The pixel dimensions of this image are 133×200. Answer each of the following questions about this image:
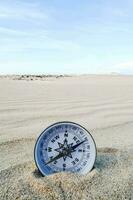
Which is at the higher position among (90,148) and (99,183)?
(90,148)

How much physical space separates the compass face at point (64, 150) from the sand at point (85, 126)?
73 millimetres

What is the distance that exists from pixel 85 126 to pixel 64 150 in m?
1.63

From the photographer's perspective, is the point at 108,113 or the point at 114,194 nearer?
the point at 114,194

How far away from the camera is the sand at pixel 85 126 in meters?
2.27

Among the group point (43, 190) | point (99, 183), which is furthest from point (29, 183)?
point (99, 183)

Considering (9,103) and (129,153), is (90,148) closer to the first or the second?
(129,153)

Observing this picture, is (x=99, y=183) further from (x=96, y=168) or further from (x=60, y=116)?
(x=60, y=116)

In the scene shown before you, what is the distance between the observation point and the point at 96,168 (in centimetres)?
258

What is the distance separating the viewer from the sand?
227 centimetres

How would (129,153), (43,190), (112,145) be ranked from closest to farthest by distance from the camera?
(43,190) < (129,153) < (112,145)

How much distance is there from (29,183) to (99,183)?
1.23 ft

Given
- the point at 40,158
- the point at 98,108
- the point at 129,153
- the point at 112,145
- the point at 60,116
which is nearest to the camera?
the point at 40,158

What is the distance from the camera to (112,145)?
3.37 m

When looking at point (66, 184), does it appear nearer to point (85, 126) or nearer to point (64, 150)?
point (64, 150)
